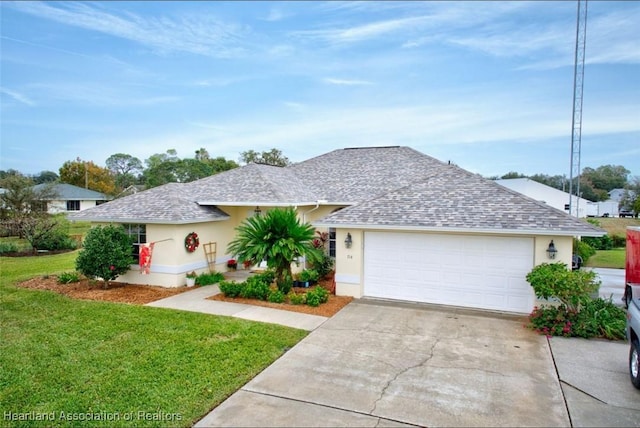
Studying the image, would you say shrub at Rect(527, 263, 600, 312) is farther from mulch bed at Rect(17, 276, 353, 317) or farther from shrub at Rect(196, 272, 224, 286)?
shrub at Rect(196, 272, 224, 286)

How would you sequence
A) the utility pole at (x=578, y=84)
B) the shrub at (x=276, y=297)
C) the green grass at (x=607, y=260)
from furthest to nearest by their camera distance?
the green grass at (x=607, y=260) < the utility pole at (x=578, y=84) < the shrub at (x=276, y=297)

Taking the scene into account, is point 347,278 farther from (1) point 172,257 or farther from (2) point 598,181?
(2) point 598,181

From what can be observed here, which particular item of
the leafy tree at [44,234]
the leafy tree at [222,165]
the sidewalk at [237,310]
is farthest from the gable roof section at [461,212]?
the leafy tree at [222,165]

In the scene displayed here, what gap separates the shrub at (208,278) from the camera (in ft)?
42.9

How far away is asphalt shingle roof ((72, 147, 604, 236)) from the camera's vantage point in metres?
10.0

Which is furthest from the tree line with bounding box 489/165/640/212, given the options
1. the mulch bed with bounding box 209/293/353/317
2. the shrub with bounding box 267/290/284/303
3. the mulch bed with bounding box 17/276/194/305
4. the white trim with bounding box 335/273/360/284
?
the mulch bed with bounding box 17/276/194/305

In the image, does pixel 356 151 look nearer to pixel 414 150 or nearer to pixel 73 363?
pixel 414 150

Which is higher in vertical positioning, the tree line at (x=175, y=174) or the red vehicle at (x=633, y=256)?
A: the tree line at (x=175, y=174)

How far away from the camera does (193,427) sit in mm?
4641

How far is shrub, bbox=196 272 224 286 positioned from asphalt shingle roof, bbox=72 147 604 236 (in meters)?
2.14

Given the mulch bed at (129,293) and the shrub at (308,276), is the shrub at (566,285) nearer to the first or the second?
the mulch bed at (129,293)

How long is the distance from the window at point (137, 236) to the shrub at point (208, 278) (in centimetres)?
231

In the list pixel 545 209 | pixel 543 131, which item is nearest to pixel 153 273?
pixel 545 209

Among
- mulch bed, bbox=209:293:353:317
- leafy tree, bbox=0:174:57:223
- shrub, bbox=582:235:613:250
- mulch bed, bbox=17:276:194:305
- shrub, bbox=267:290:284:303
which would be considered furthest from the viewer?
shrub, bbox=582:235:613:250
